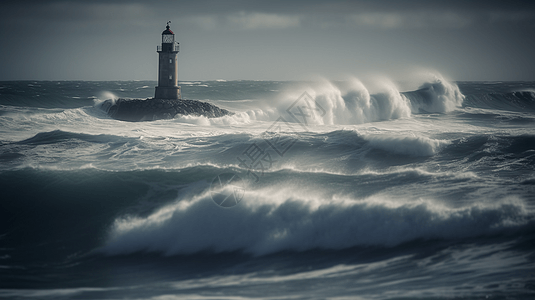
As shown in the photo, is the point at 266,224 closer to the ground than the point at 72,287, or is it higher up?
higher up

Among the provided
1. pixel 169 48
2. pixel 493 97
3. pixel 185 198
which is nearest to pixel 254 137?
Result: pixel 185 198

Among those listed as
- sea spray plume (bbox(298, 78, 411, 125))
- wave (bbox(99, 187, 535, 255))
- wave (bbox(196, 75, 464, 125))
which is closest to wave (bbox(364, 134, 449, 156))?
wave (bbox(99, 187, 535, 255))

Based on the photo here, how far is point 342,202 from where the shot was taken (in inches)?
257

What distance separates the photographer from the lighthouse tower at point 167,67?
89.5ft

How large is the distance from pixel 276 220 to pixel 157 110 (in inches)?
857

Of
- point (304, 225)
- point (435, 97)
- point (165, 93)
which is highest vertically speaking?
point (165, 93)

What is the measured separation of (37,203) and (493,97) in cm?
3503

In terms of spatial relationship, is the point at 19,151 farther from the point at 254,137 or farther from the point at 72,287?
the point at 72,287

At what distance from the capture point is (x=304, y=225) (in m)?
6.17

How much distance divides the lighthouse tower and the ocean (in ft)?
52.3

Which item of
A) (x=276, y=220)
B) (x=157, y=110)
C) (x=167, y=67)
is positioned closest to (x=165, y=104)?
(x=157, y=110)

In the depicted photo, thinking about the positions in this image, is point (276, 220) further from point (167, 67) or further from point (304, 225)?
point (167, 67)

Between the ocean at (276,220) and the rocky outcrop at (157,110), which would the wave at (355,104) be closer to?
the rocky outcrop at (157,110)

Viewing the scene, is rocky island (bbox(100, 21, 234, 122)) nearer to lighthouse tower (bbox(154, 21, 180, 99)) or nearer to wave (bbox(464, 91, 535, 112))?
lighthouse tower (bbox(154, 21, 180, 99))
